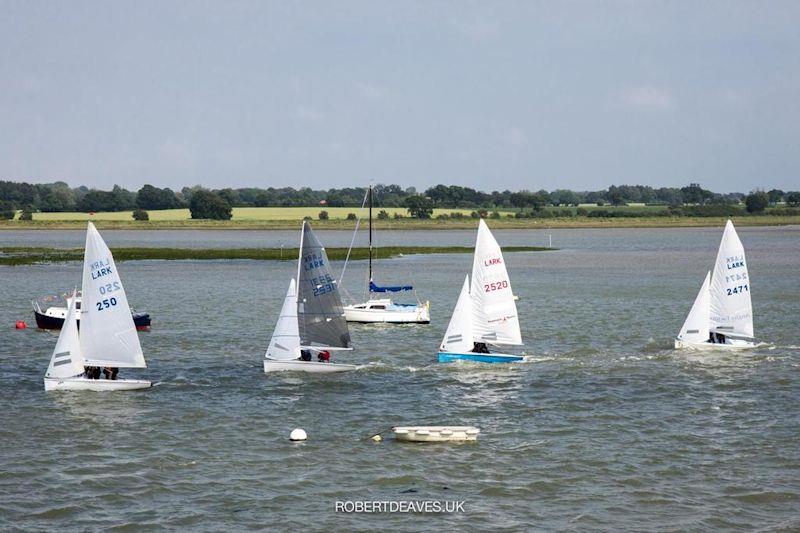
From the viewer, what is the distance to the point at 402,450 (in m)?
32.9

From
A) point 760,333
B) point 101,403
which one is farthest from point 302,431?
point 760,333

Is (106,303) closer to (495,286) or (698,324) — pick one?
(495,286)

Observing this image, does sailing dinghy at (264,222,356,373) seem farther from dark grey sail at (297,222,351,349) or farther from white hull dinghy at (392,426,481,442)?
white hull dinghy at (392,426,481,442)

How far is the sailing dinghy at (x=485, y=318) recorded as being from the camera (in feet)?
157

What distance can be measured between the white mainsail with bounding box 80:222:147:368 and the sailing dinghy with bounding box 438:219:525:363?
47.7 feet

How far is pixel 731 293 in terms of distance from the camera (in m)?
52.1

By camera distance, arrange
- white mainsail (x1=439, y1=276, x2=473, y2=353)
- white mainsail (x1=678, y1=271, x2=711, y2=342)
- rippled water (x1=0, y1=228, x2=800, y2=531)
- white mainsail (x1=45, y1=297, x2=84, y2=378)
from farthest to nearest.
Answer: white mainsail (x1=678, y1=271, x2=711, y2=342), white mainsail (x1=439, y1=276, x2=473, y2=353), white mainsail (x1=45, y1=297, x2=84, y2=378), rippled water (x1=0, y1=228, x2=800, y2=531)

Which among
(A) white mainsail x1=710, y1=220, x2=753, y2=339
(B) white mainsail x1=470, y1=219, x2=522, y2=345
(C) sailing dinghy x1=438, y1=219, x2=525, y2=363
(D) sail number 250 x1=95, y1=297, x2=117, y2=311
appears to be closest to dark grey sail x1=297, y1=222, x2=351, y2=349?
(C) sailing dinghy x1=438, y1=219, x2=525, y2=363

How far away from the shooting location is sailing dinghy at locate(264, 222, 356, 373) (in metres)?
45.0

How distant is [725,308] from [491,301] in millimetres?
13054

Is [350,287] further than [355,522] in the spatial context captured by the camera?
Yes

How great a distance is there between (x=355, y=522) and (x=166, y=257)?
108 metres

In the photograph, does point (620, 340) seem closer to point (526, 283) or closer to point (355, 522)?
point (355, 522)

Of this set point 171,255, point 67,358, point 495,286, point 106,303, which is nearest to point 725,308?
point 495,286
